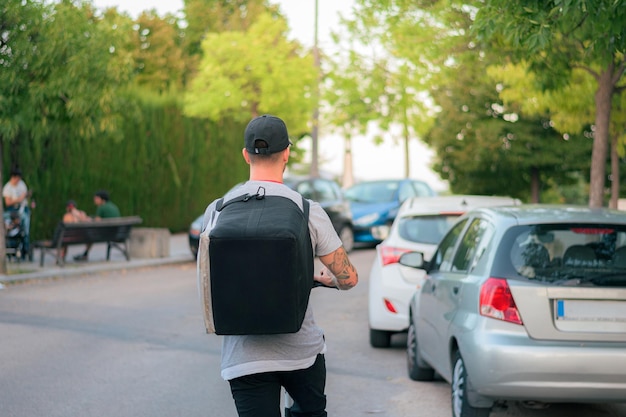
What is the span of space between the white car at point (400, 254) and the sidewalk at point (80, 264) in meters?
7.24

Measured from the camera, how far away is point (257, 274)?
3562 millimetres

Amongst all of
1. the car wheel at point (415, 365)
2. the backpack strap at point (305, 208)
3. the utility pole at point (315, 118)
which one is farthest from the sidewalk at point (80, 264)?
the backpack strap at point (305, 208)

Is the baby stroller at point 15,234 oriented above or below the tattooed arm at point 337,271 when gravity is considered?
below

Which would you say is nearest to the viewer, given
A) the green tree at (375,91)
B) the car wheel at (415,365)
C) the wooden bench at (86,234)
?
the car wheel at (415,365)

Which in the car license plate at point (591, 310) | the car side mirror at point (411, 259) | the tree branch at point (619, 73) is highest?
the tree branch at point (619, 73)

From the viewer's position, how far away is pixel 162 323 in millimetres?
11312

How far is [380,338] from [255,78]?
911 inches

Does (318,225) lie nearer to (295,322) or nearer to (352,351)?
(295,322)

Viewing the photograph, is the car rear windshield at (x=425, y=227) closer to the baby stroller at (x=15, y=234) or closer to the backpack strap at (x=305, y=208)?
the backpack strap at (x=305, y=208)

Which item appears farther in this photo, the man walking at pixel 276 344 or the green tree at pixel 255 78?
the green tree at pixel 255 78

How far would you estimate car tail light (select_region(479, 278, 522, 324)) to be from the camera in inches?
223

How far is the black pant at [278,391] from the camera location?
3.69 metres

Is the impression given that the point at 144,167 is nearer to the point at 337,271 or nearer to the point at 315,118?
the point at 315,118

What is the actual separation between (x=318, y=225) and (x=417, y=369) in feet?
14.8
